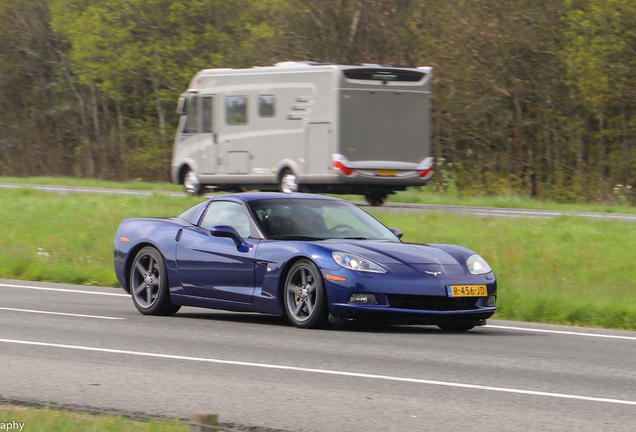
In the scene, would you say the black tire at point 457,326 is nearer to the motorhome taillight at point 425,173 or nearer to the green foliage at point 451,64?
the motorhome taillight at point 425,173

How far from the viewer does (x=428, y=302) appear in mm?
10000

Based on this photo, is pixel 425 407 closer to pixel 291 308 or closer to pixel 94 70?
pixel 291 308

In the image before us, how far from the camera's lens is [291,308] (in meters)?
10.3

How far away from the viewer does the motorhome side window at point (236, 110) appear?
27.2 meters

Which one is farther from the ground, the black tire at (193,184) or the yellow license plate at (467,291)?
the yellow license plate at (467,291)

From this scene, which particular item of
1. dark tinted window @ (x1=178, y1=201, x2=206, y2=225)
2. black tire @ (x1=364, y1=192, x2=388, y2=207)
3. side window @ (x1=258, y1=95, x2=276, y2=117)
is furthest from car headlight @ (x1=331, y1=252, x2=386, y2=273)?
side window @ (x1=258, y1=95, x2=276, y2=117)

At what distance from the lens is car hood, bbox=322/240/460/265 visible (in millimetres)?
10070

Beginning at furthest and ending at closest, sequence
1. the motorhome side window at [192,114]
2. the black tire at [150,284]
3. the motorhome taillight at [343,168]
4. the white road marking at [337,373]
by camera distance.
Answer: the motorhome side window at [192,114], the motorhome taillight at [343,168], the black tire at [150,284], the white road marking at [337,373]

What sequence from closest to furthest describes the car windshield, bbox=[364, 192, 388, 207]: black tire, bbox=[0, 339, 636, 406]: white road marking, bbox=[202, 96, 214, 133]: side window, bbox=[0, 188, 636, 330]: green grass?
bbox=[0, 339, 636, 406]: white road marking → the car windshield → bbox=[0, 188, 636, 330]: green grass → bbox=[364, 192, 388, 207]: black tire → bbox=[202, 96, 214, 133]: side window

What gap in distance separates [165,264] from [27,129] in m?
44.9

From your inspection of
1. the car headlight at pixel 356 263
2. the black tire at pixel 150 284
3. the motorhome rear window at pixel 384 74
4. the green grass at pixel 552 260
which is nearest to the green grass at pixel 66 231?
the black tire at pixel 150 284

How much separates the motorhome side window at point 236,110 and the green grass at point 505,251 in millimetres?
3944

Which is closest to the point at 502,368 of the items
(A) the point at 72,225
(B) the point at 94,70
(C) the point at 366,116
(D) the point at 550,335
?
(D) the point at 550,335

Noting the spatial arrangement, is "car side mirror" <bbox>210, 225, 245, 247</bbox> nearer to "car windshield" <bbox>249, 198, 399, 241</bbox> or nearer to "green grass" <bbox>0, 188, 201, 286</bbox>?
"car windshield" <bbox>249, 198, 399, 241</bbox>
